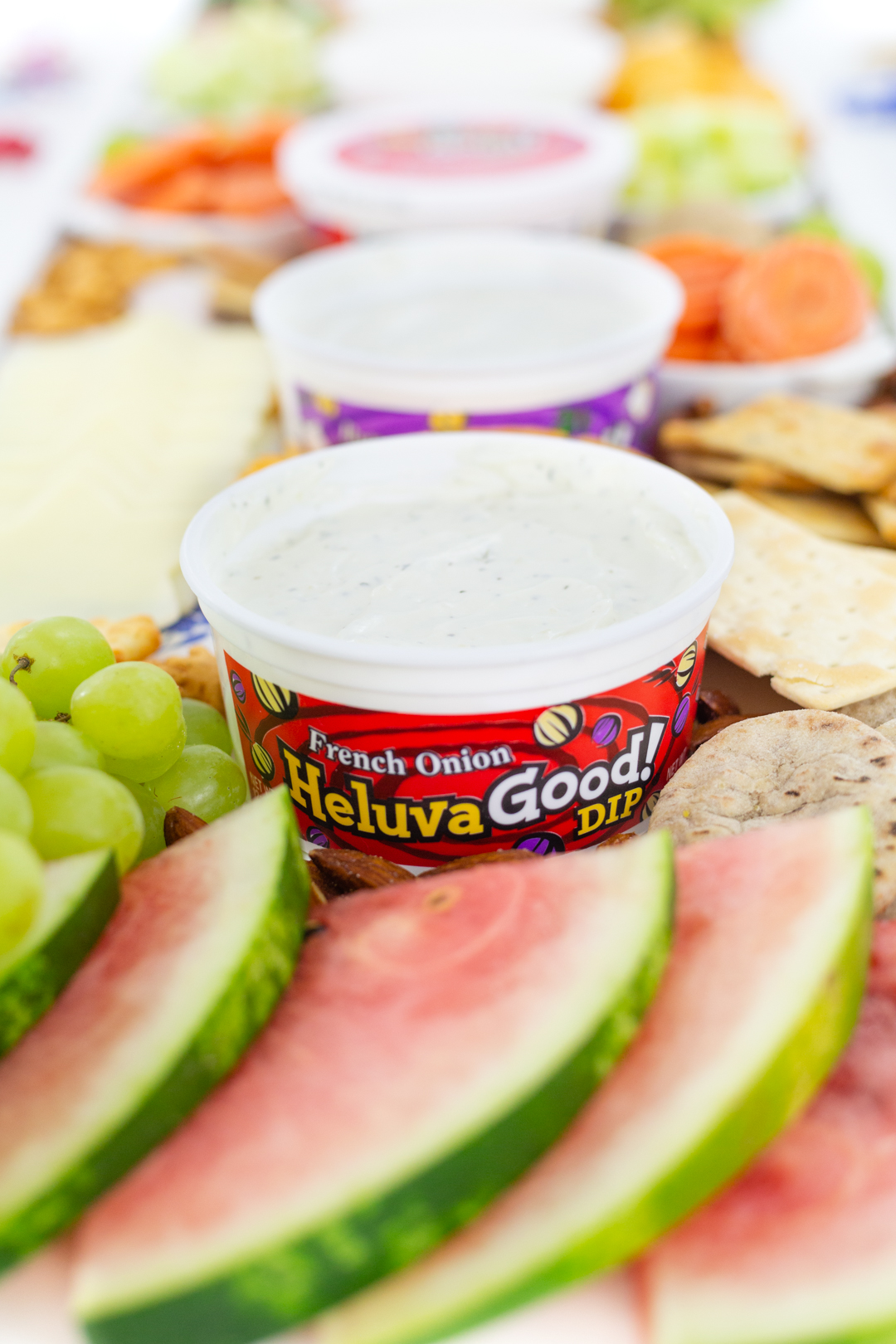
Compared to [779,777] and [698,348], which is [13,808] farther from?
[698,348]

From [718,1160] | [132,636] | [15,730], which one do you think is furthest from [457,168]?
[718,1160]

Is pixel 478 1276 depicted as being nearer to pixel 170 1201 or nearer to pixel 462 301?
pixel 170 1201

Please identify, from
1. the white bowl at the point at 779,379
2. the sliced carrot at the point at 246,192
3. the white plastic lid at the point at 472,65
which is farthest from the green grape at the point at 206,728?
the white plastic lid at the point at 472,65

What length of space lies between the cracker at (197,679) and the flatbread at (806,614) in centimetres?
57

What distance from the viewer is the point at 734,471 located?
171 centimetres

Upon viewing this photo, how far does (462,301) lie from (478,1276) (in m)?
1.61

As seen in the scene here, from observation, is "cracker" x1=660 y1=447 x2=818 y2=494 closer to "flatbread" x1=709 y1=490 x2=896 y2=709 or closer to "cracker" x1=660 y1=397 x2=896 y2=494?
"cracker" x1=660 y1=397 x2=896 y2=494

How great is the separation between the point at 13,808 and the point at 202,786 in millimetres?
301

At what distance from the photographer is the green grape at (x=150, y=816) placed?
1.03 meters

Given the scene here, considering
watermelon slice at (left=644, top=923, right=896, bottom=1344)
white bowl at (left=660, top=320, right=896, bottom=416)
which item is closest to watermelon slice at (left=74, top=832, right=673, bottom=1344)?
watermelon slice at (left=644, top=923, right=896, bottom=1344)

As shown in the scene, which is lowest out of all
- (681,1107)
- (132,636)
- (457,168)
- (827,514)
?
(827,514)

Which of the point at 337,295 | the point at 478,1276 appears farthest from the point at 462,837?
the point at 337,295

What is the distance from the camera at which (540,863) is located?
880 millimetres

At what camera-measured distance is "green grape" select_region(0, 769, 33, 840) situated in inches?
31.9
